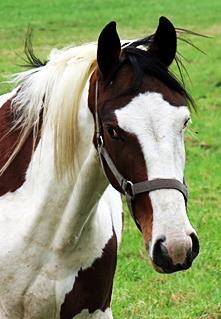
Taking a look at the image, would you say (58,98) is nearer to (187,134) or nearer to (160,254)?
(160,254)

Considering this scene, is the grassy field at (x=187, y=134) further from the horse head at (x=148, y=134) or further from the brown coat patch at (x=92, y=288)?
the brown coat patch at (x=92, y=288)

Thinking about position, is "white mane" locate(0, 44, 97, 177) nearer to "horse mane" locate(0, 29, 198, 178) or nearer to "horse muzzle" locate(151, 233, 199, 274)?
"horse mane" locate(0, 29, 198, 178)

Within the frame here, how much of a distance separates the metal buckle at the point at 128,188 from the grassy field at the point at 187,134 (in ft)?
2.01

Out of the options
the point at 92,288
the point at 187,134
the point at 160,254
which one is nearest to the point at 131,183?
the point at 160,254

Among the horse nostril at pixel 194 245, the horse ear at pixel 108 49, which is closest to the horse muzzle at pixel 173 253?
the horse nostril at pixel 194 245

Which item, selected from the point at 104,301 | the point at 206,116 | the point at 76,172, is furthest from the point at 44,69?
the point at 206,116

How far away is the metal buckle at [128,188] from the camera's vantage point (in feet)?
9.86

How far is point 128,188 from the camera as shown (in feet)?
9.95

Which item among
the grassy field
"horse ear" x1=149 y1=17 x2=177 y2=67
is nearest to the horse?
"horse ear" x1=149 y1=17 x2=177 y2=67

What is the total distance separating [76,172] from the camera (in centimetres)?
339

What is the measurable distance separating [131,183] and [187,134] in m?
6.15

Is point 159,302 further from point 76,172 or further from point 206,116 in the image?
point 206,116

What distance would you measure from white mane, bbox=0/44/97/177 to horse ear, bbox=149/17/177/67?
11.0 inches

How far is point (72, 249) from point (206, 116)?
27.2 ft
